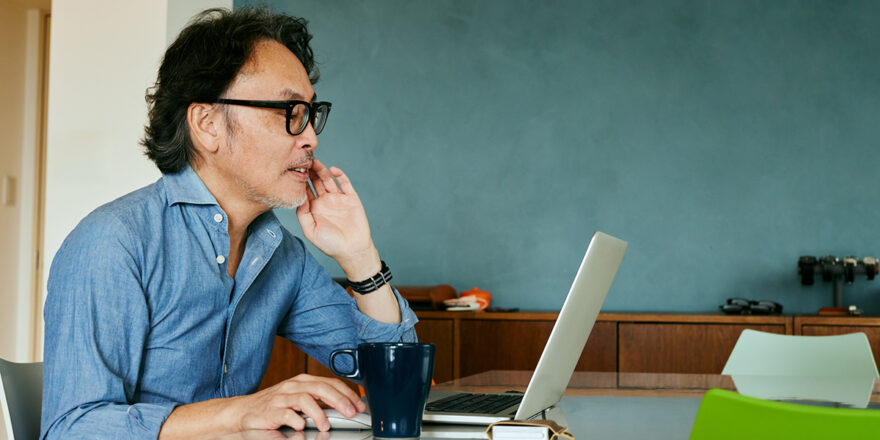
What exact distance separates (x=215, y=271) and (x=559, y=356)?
1.95 feet

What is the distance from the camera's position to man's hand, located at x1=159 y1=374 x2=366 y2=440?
105 centimetres

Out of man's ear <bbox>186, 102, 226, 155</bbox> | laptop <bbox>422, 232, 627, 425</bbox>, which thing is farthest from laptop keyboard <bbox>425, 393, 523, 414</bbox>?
man's ear <bbox>186, 102, 226, 155</bbox>

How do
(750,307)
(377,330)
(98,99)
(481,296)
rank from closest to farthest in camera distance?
(377,330)
(98,99)
(750,307)
(481,296)

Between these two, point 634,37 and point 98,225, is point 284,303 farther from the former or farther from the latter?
point 634,37

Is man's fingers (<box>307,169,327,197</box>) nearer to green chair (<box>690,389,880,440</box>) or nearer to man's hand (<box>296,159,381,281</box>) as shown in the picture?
man's hand (<box>296,159,381,281</box>)

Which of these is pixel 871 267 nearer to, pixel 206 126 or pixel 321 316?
pixel 321 316

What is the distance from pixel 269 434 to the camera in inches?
40.6

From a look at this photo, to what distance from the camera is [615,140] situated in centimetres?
414

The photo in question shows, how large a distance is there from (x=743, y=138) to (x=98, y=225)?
11.7ft

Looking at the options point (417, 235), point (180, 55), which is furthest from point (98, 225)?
point (417, 235)

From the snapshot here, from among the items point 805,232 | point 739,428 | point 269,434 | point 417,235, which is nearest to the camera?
point 739,428

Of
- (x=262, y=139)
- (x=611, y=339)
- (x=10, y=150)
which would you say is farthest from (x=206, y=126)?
(x=10, y=150)

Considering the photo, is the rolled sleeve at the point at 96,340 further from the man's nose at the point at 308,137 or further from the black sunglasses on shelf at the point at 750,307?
the black sunglasses on shelf at the point at 750,307

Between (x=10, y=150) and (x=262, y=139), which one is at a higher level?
(x=10, y=150)
